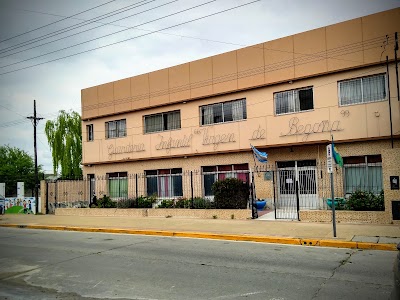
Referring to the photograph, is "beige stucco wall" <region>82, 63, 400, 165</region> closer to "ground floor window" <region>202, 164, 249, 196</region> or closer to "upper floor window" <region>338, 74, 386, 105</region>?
"upper floor window" <region>338, 74, 386, 105</region>

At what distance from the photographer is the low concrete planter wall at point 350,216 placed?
1305 centimetres

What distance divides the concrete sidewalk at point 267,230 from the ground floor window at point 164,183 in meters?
6.14

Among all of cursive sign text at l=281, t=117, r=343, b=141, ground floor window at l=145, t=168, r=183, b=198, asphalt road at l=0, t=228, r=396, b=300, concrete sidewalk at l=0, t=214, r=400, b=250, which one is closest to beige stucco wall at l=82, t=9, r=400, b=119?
cursive sign text at l=281, t=117, r=343, b=141

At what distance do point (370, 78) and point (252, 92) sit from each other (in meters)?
6.05

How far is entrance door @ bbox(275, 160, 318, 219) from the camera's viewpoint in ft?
55.5

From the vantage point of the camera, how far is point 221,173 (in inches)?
838

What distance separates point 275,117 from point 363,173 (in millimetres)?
5196

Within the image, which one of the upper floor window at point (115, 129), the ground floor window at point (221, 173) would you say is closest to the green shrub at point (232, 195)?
the ground floor window at point (221, 173)

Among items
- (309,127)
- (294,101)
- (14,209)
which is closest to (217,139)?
(294,101)

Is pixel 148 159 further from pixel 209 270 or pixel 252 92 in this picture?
pixel 209 270

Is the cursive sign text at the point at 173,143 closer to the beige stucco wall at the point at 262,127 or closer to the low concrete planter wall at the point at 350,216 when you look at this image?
the beige stucco wall at the point at 262,127

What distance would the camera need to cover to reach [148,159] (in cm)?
2433

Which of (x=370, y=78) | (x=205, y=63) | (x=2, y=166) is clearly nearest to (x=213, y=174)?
(x=205, y=63)

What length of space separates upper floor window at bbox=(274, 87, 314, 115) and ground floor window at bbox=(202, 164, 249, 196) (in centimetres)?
384
